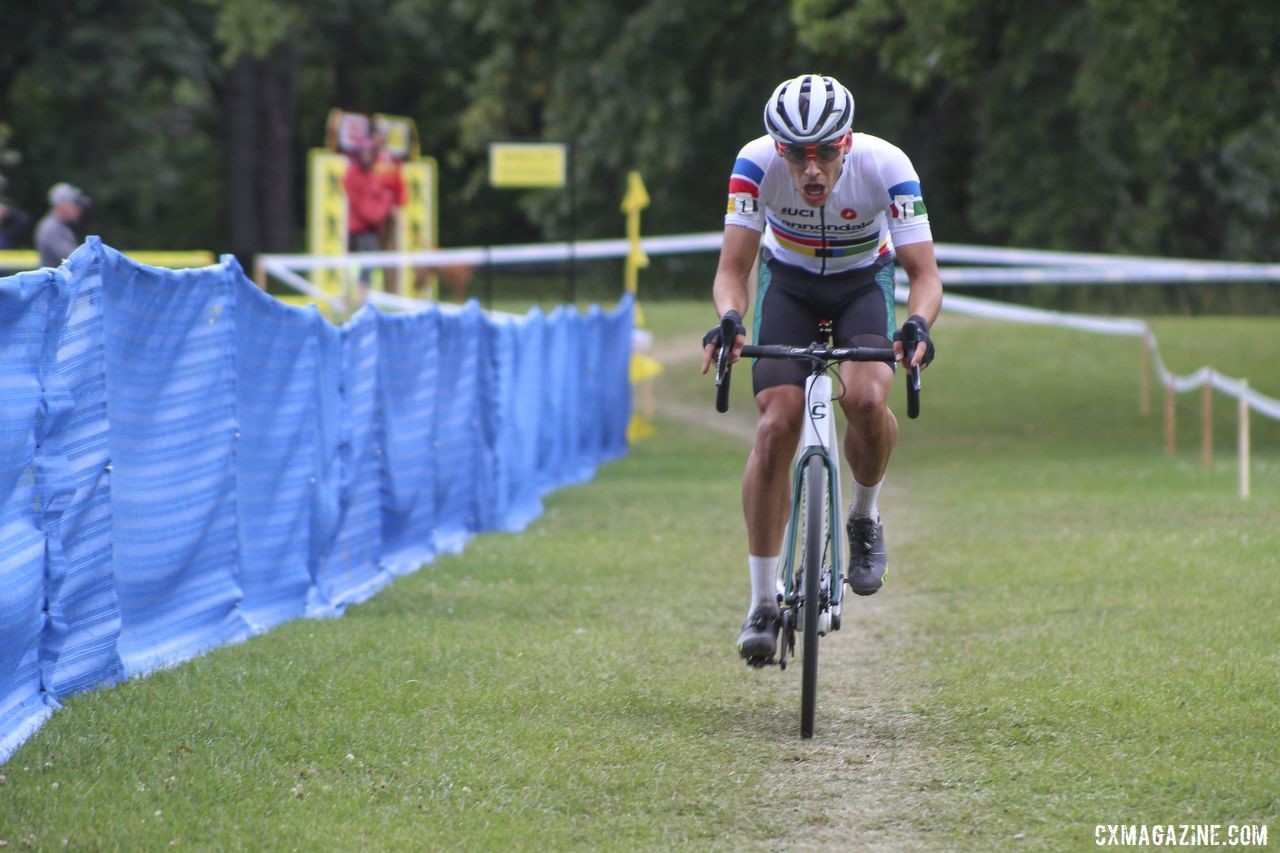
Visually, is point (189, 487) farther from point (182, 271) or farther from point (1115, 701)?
point (1115, 701)

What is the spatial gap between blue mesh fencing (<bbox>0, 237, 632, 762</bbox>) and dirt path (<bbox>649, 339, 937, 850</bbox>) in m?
2.42

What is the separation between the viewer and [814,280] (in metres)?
7.24

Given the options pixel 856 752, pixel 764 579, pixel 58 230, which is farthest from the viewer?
pixel 58 230

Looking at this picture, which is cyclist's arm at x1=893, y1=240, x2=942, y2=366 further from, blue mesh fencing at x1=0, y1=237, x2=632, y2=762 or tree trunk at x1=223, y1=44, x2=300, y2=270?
tree trunk at x1=223, y1=44, x2=300, y2=270

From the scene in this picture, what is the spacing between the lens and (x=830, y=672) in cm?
796

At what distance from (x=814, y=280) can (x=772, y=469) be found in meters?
0.79

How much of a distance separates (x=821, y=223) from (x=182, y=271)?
8.94 feet

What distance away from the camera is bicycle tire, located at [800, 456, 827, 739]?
6473 millimetres

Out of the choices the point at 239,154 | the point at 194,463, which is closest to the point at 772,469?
the point at 194,463

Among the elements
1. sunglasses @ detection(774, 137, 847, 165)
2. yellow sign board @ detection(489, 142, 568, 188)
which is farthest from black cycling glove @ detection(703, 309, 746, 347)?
yellow sign board @ detection(489, 142, 568, 188)

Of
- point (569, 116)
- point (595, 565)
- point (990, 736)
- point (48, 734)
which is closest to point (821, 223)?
point (990, 736)

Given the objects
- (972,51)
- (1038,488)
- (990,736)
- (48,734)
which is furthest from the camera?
(972,51)

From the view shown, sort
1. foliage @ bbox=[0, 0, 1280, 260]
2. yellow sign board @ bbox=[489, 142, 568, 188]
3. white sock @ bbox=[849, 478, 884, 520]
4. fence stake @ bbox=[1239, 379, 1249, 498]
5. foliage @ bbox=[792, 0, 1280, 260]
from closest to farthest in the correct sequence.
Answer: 1. white sock @ bbox=[849, 478, 884, 520]
2. fence stake @ bbox=[1239, 379, 1249, 498]
3. foliage @ bbox=[792, 0, 1280, 260]
4. yellow sign board @ bbox=[489, 142, 568, 188]
5. foliage @ bbox=[0, 0, 1280, 260]

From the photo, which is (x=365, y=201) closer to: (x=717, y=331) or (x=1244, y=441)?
(x=1244, y=441)
